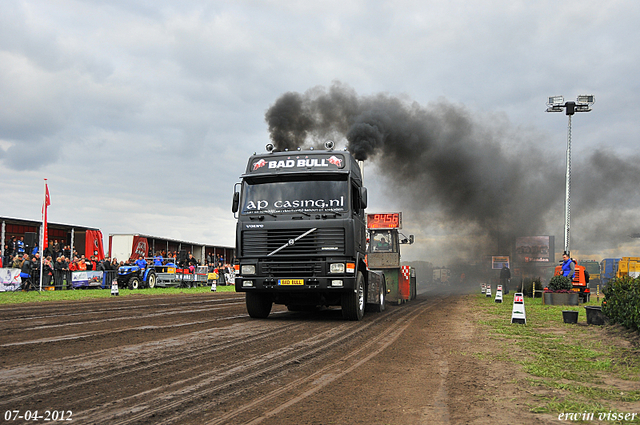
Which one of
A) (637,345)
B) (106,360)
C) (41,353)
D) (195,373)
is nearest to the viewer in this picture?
(195,373)

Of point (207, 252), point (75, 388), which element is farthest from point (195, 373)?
point (207, 252)

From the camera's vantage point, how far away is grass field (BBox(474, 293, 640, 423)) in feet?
15.6

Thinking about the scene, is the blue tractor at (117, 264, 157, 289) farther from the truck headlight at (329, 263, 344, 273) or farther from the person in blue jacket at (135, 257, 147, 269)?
the truck headlight at (329, 263, 344, 273)

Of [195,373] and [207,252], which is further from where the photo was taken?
[207,252]

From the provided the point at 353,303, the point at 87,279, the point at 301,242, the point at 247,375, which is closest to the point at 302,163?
the point at 301,242

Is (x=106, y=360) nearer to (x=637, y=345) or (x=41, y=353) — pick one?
(x=41, y=353)

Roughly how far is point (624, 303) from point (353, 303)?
542 centimetres

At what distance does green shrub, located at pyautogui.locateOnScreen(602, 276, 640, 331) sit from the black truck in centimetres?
520

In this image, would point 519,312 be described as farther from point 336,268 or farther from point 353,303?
point 336,268

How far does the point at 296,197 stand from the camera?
11.2 metres

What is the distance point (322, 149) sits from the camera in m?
11.9

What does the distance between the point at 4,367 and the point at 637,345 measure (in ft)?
29.0

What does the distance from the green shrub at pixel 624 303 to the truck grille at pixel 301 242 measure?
5.47 meters

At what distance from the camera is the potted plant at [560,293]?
58.1 feet
